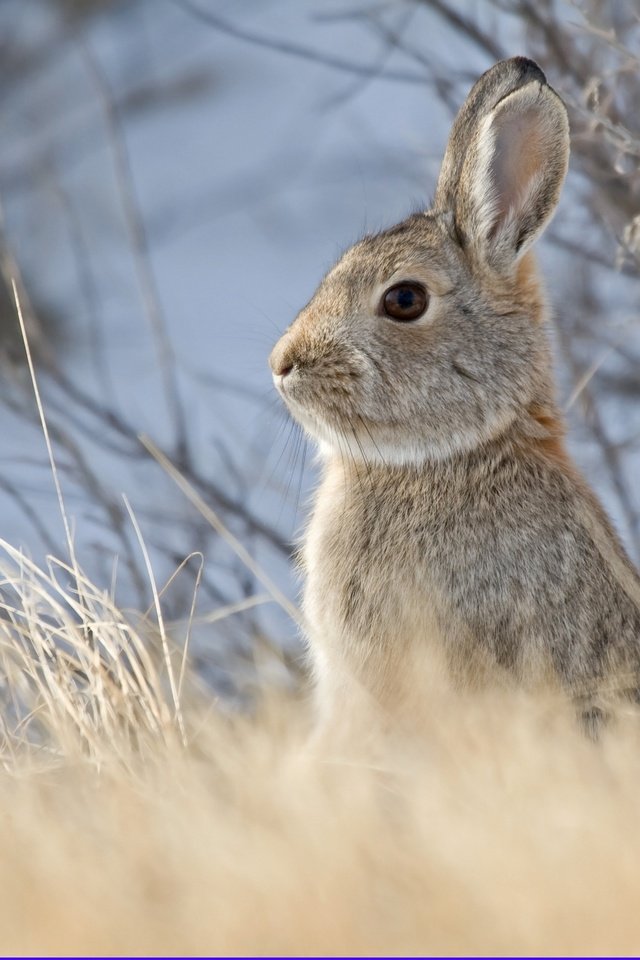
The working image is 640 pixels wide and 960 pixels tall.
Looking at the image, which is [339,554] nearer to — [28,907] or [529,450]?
[529,450]

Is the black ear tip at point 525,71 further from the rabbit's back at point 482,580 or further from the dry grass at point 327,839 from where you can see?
the dry grass at point 327,839

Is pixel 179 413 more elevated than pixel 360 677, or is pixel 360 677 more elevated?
pixel 179 413

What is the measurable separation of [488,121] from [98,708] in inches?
77.8

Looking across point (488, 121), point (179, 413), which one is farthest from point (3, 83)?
point (488, 121)

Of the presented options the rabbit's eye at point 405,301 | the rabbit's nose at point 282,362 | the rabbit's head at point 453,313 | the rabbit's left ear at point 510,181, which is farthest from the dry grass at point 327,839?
the rabbit's left ear at point 510,181

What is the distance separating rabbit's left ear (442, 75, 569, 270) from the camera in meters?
4.10

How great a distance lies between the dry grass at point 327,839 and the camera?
6.91 ft

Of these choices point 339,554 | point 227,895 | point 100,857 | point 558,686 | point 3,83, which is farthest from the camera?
point 3,83

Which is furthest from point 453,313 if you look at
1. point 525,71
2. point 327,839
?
point 327,839

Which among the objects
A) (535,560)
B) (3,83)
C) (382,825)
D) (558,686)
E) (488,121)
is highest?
(3,83)

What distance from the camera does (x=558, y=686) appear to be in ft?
11.3

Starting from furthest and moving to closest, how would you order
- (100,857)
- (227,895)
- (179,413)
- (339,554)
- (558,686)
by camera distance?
1. (179,413)
2. (339,554)
3. (558,686)
4. (100,857)
5. (227,895)

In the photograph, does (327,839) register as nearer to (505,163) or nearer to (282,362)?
(282,362)

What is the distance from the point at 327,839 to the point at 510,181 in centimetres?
241
